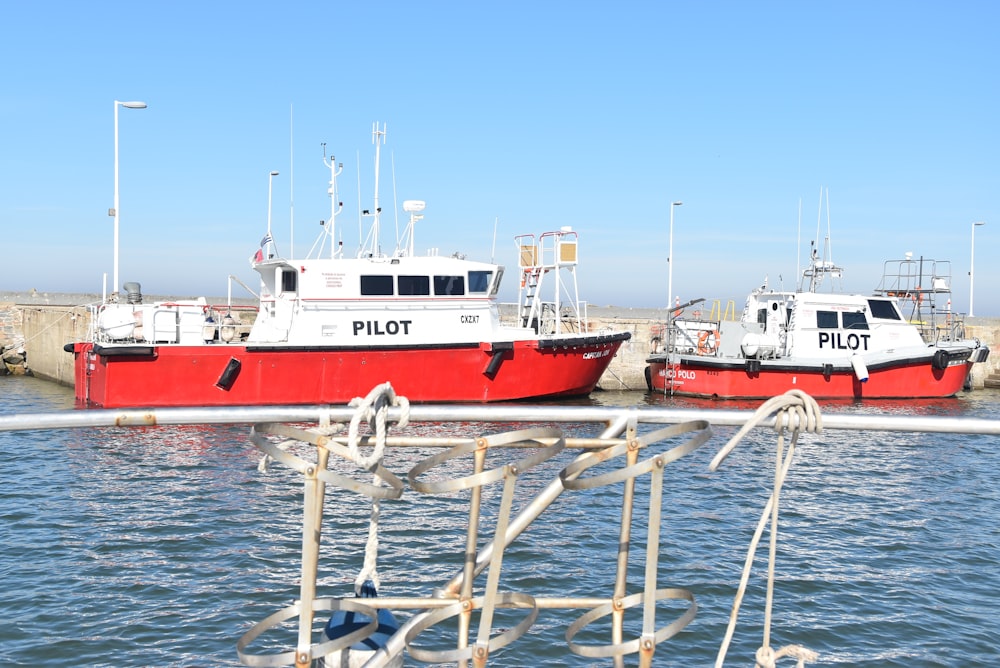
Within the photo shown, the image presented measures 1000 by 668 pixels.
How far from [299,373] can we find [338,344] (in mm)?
930

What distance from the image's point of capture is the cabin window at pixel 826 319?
827 inches

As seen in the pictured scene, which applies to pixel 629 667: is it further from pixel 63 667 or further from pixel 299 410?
pixel 63 667

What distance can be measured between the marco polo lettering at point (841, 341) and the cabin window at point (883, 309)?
76 cm

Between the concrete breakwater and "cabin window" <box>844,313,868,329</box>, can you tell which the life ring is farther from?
"cabin window" <box>844,313,868,329</box>

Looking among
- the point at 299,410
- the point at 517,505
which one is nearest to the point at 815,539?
the point at 517,505

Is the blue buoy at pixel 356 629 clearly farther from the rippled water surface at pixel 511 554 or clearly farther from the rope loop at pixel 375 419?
the rippled water surface at pixel 511 554

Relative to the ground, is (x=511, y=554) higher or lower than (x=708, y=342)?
lower

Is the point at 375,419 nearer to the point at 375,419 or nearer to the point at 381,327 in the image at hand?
the point at 375,419

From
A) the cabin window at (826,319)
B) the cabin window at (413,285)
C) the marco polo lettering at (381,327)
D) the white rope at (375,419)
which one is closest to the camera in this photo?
the white rope at (375,419)

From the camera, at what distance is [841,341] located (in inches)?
824

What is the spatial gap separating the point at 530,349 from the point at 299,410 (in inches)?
613

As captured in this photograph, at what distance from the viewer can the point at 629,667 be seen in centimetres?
453

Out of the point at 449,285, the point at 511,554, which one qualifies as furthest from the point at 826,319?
the point at 511,554

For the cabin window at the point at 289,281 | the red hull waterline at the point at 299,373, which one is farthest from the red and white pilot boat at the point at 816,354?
the cabin window at the point at 289,281
